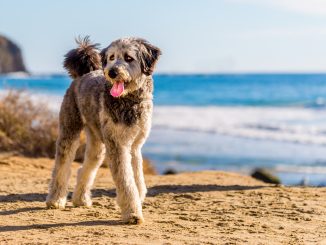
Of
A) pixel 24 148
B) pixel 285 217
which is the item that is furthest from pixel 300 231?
pixel 24 148

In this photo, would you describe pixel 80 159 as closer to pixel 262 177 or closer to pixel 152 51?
pixel 262 177

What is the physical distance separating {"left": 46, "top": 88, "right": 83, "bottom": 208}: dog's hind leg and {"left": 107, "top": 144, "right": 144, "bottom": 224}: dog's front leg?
1.09 meters

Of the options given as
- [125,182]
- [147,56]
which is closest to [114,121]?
[125,182]

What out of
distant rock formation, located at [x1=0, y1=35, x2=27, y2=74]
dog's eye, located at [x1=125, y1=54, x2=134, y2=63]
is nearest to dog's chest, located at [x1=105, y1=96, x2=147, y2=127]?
dog's eye, located at [x1=125, y1=54, x2=134, y2=63]

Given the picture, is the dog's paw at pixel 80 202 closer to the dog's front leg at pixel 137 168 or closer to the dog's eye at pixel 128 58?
the dog's front leg at pixel 137 168

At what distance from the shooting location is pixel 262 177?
585 inches

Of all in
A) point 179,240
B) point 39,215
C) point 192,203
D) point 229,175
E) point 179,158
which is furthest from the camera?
point 179,158

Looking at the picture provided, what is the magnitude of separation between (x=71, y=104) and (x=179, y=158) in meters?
10.3

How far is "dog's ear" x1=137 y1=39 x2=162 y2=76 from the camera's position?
7.49m

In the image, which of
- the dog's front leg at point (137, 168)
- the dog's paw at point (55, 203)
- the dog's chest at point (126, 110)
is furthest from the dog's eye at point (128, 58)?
the dog's paw at point (55, 203)

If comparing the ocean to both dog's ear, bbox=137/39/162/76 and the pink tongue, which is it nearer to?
dog's ear, bbox=137/39/162/76

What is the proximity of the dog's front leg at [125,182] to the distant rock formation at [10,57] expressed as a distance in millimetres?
121220

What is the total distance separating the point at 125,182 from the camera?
7.64 m

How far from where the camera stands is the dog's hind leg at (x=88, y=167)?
28.7ft
